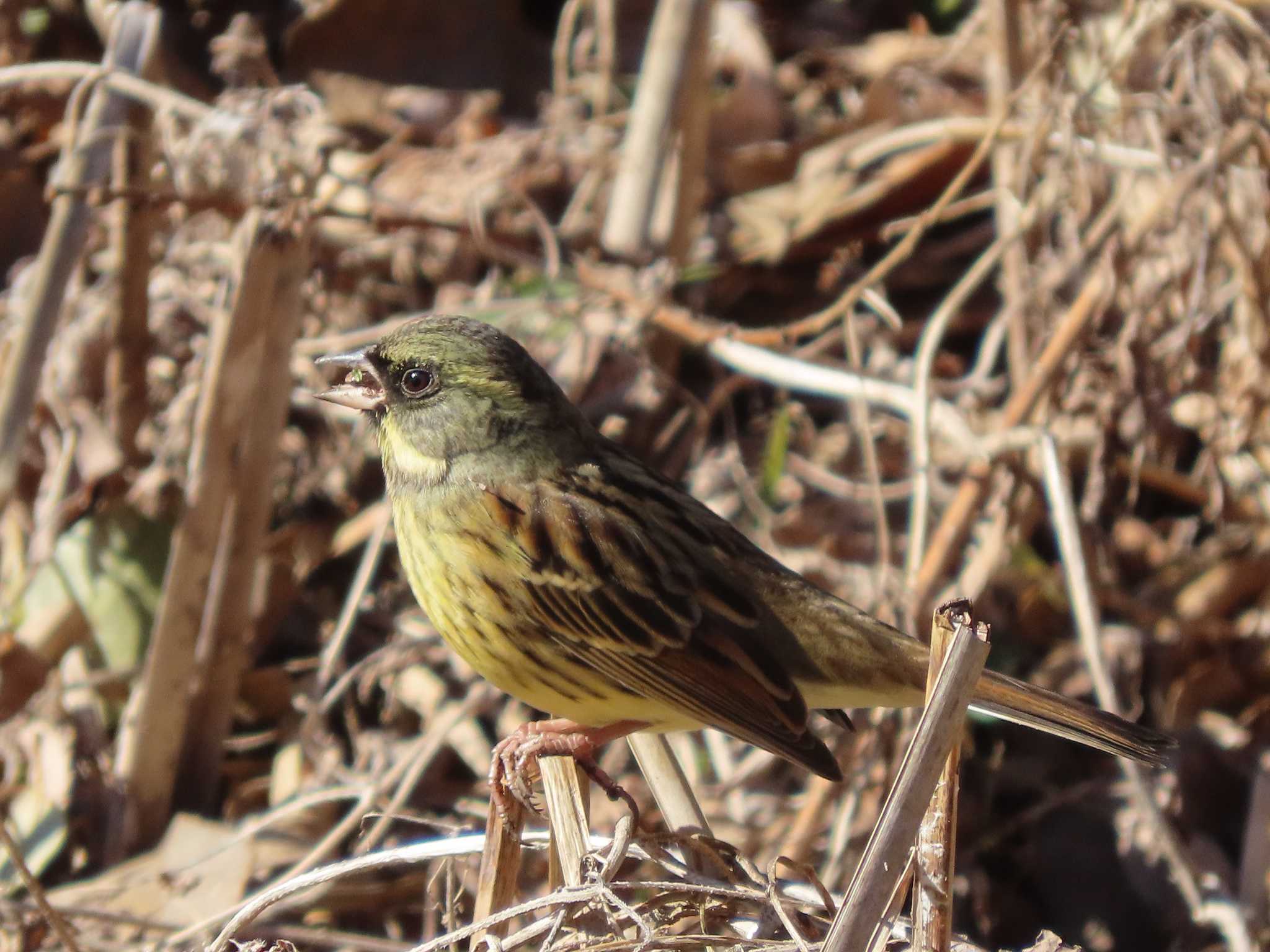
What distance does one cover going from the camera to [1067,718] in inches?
118

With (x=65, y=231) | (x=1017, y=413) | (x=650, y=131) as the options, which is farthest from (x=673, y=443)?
(x=65, y=231)

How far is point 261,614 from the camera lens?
15.3ft

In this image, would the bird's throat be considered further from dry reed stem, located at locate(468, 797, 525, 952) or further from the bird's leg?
dry reed stem, located at locate(468, 797, 525, 952)

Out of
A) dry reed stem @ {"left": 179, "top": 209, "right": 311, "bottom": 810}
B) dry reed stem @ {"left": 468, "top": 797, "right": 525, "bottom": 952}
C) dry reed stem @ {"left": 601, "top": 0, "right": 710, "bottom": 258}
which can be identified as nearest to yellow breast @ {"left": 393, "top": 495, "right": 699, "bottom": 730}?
dry reed stem @ {"left": 468, "top": 797, "right": 525, "bottom": 952}

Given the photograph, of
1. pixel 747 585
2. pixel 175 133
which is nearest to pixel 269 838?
pixel 747 585

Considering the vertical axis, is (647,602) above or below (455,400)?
below

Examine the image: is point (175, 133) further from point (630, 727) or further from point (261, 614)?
point (630, 727)

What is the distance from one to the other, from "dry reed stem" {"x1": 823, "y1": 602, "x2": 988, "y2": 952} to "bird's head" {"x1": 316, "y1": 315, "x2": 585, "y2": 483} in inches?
59.9

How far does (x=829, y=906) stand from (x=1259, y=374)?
8.75 ft

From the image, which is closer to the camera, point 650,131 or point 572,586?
point 572,586

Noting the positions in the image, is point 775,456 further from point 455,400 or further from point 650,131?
point 455,400

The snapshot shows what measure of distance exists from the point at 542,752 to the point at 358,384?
2.99 ft

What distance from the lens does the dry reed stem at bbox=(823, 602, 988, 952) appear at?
1.95 m

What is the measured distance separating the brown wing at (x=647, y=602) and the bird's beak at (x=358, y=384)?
325 mm
